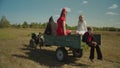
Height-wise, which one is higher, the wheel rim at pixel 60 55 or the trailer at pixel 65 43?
the trailer at pixel 65 43

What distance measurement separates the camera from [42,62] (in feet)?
30.0

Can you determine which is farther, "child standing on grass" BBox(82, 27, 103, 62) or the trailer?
"child standing on grass" BBox(82, 27, 103, 62)

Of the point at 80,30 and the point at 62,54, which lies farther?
the point at 80,30

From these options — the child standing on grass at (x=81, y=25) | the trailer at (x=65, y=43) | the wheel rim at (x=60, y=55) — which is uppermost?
the child standing on grass at (x=81, y=25)

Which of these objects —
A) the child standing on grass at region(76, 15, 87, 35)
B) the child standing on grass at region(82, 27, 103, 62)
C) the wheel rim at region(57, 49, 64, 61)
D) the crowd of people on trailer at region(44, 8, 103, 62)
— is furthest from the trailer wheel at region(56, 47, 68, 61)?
the child standing on grass at region(76, 15, 87, 35)

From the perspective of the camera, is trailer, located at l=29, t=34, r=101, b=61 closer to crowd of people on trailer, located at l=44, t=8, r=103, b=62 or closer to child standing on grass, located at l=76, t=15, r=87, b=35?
crowd of people on trailer, located at l=44, t=8, r=103, b=62

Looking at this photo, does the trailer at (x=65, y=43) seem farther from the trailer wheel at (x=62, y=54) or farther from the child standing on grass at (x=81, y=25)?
the child standing on grass at (x=81, y=25)

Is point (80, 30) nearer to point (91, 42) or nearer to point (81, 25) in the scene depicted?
point (81, 25)

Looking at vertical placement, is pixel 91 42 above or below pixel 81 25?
below

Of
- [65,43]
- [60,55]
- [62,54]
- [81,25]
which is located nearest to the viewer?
[65,43]

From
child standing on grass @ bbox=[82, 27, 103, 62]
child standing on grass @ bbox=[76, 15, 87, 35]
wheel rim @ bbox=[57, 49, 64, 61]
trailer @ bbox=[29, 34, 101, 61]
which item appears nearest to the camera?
trailer @ bbox=[29, 34, 101, 61]

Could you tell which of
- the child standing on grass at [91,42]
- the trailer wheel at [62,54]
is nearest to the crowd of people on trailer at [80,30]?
the child standing on grass at [91,42]

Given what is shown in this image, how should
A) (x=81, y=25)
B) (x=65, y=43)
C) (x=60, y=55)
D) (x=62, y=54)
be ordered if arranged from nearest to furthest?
(x=65, y=43) < (x=62, y=54) < (x=60, y=55) < (x=81, y=25)

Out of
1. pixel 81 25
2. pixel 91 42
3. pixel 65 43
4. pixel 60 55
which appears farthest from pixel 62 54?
pixel 81 25
